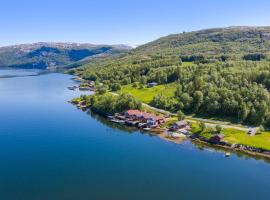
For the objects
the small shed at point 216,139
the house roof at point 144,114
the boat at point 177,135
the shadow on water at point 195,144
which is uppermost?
the house roof at point 144,114

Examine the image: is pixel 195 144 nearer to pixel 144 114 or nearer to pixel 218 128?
pixel 218 128

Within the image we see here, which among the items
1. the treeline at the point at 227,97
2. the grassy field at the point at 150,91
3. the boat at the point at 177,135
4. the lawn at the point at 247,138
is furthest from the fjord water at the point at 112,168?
the grassy field at the point at 150,91

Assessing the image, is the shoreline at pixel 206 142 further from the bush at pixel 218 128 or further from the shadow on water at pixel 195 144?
the bush at pixel 218 128

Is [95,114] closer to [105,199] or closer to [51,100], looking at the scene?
[51,100]

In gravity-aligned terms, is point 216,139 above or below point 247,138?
below

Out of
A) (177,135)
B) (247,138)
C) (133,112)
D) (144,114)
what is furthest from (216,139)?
(133,112)

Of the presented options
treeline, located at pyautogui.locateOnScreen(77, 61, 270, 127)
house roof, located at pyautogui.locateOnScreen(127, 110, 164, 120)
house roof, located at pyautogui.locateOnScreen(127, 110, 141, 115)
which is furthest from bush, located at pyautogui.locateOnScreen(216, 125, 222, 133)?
house roof, located at pyautogui.locateOnScreen(127, 110, 141, 115)
